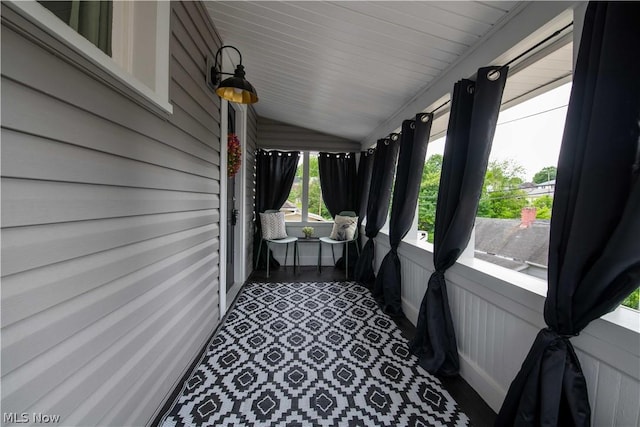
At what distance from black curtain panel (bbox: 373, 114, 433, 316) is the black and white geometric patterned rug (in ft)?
0.90

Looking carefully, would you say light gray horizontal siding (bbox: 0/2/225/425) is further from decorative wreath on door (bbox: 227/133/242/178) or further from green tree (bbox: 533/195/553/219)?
green tree (bbox: 533/195/553/219)

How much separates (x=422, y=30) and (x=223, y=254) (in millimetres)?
2266

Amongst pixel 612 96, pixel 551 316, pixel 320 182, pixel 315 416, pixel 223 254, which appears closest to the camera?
pixel 612 96

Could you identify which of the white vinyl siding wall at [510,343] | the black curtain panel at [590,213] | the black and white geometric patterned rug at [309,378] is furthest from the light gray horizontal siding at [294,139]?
the black curtain panel at [590,213]

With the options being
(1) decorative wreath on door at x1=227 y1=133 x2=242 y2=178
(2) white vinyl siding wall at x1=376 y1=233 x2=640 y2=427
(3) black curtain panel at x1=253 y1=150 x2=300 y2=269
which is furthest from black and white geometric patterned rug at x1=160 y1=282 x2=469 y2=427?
(3) black curtain panel at x1=253 y1=150 x2=300 y2=269

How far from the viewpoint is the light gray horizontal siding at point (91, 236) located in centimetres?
68

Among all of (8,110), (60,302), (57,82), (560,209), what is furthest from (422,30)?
(60,302)

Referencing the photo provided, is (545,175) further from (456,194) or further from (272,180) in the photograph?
(272,180)

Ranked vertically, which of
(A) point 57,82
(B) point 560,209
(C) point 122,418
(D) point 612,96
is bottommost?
(C) point 122,418

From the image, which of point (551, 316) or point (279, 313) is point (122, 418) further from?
point (551, 316)

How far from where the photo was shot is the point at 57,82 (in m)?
0.77

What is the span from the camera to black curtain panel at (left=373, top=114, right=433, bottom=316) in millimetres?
2383

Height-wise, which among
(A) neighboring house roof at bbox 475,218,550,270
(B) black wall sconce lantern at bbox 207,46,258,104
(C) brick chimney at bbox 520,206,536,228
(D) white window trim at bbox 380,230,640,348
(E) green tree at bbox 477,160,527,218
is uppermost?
(B) black wall sconce lantern at bbox 207,46,258,104

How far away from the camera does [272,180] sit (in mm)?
4398
